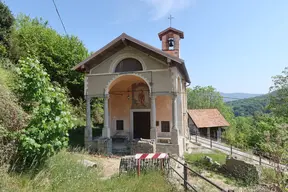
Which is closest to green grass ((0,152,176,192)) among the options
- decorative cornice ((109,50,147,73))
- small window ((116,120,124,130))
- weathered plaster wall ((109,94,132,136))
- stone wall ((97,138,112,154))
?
stone wall ((97,138,112,154))

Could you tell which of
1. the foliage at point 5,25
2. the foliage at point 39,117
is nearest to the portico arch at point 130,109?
the foliage at point 5,25

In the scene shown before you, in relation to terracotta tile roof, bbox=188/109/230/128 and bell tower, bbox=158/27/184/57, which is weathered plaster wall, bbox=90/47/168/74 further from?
terracotta tile roof, bbox=188/109/230/128

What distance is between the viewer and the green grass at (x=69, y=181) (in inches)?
141

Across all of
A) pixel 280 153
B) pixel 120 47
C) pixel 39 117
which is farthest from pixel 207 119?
pixel 39 117

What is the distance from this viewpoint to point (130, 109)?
14680mm

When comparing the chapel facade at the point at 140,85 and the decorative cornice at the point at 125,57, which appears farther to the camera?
the decorative cornice at the point at 125,57

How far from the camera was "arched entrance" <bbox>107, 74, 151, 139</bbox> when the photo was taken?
14.4 metres

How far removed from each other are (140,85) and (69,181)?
10.9 m

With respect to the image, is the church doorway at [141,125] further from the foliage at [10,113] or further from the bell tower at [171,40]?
the foliage at [10,113]

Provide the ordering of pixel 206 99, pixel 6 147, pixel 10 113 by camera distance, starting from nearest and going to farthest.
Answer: pixel 6 147, pixel 10 113, pixel 206 99

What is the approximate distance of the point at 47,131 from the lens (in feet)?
13.1

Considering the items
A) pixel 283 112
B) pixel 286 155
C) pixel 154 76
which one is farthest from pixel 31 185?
pixel 283 112

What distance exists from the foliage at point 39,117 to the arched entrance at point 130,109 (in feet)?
31.8

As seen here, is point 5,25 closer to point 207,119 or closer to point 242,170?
point 242,170
